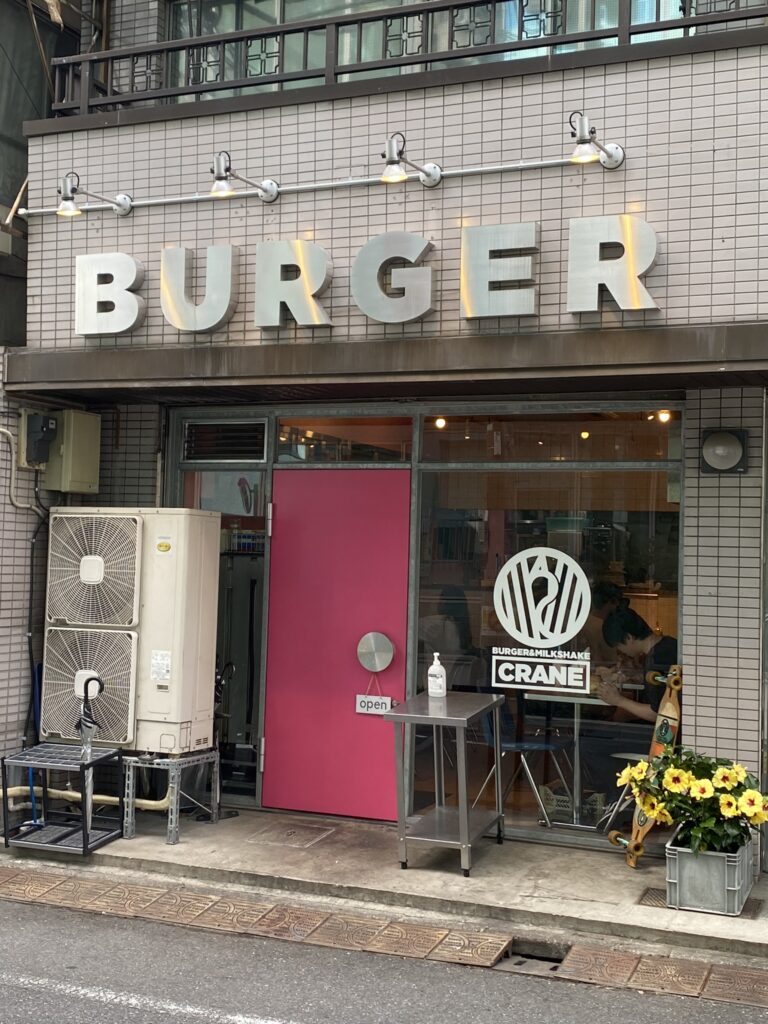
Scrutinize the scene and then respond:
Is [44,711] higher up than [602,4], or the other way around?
[602,4]

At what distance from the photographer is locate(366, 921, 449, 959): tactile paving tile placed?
6246mm

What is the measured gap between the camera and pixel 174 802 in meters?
8.03

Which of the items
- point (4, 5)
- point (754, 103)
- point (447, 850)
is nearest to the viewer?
point (754, 103)

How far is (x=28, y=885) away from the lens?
7.32 meters

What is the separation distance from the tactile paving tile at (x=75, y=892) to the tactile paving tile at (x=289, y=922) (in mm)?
1175

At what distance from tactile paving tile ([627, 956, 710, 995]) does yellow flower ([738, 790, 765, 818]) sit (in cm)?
96

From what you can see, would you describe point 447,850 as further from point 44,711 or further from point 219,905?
point 44,711

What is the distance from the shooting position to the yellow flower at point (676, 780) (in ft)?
22.1

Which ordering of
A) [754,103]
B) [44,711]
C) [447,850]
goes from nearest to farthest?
1. [754,103]
2. [447,850]
3. [44,711]

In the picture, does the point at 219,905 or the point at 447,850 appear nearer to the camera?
the point at 219,905

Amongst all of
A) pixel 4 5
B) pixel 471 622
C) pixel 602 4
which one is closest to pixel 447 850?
pixel 471 622

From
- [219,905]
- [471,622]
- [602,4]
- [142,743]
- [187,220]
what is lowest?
[219,905]

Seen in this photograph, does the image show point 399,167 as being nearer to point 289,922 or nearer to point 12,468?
point 12,468

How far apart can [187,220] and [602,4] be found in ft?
11.6
